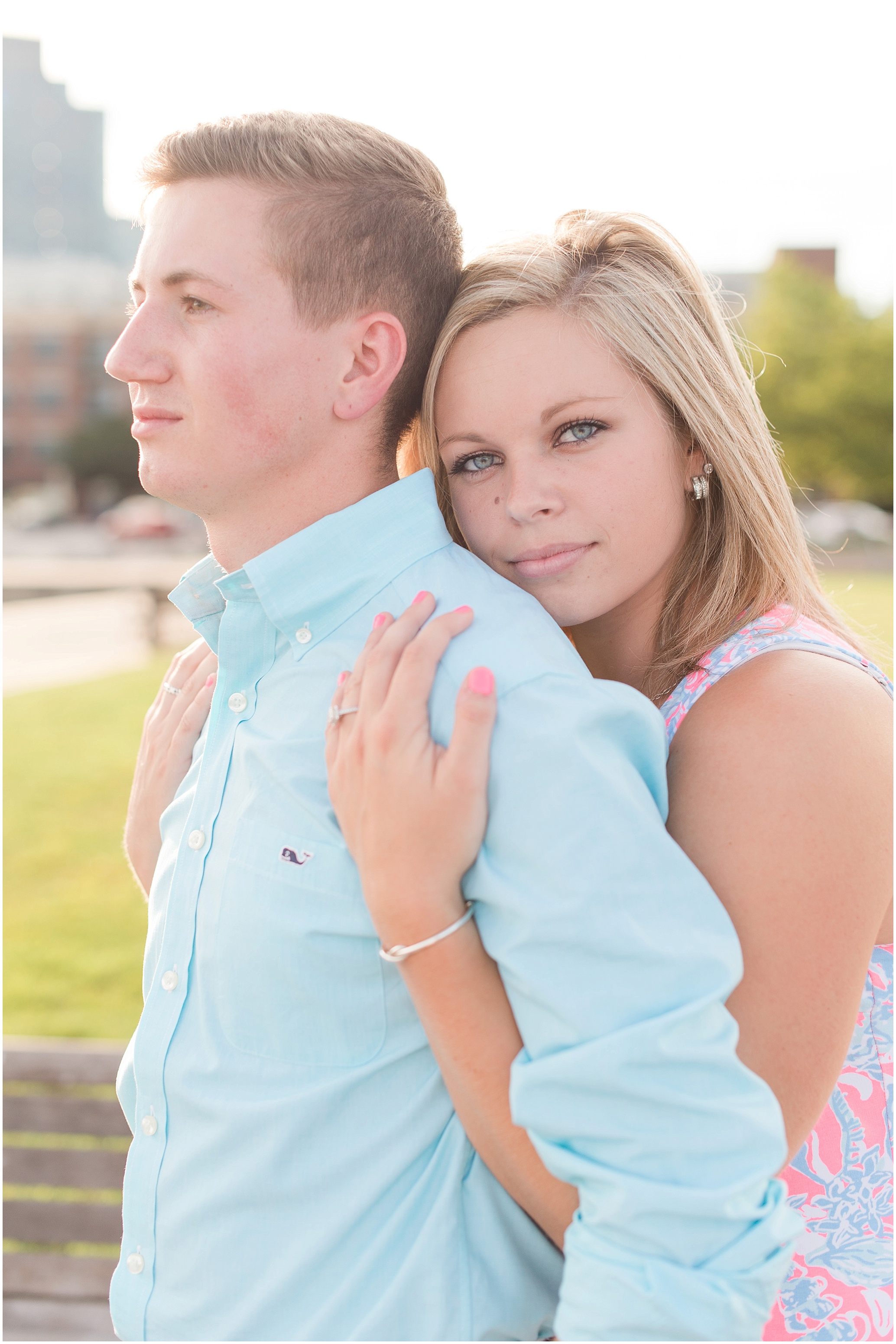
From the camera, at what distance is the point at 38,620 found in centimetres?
1998

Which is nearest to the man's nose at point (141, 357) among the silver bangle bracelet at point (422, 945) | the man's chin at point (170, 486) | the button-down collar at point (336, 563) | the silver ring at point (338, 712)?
the man's chin at point (170, 486)

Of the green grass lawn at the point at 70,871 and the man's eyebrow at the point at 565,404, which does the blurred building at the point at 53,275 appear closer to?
the green grass lawn at the point at 70,871

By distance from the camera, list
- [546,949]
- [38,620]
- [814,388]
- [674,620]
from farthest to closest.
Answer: [814,388], [38,620], [674,620], [546,949]

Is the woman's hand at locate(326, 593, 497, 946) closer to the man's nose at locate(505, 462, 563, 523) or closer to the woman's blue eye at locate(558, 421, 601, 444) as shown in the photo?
the man's nose at locate(505, 462, 563, 523)

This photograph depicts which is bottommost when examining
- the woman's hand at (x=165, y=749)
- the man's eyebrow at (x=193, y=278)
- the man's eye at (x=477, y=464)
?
the woman's hand at (x=165, y=749)

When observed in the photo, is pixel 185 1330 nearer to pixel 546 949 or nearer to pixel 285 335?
pixel 546 949

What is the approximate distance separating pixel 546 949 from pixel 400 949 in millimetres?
215

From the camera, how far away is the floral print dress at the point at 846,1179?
1.92 metres

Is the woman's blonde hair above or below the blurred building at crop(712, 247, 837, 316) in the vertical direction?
above

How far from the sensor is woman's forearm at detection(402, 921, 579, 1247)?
1524 mm

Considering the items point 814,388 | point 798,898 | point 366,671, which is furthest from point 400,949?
point 814,388

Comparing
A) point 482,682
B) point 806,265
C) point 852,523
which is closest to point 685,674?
point 482,682

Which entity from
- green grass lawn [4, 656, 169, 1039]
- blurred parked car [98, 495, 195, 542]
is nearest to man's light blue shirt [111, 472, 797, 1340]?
green grass lawn [4, 656, 169, 1039]

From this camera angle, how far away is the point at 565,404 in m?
1.92
